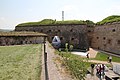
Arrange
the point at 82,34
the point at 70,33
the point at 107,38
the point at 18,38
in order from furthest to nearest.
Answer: the point at 70,33
the point at 82,34
the point at 107,38
the point at 18,38

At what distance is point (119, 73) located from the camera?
1228 cm

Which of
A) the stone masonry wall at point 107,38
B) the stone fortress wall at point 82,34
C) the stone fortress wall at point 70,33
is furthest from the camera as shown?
the stone fortress wall at point 70,33

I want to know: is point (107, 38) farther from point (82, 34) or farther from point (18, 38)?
point (18, 38)

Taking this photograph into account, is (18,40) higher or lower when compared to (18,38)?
lower

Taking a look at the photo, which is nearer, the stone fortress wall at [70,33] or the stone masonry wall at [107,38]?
the stone masonry wall at [107,38]

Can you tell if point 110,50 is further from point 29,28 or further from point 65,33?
point 29,28

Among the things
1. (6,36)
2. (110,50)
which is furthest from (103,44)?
(6,36)

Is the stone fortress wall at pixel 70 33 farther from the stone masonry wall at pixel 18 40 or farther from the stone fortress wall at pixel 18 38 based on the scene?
the stone masonry wall at pixel 18 40

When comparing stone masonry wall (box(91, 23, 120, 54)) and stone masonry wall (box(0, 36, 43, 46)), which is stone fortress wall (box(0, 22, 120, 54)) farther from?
stone masonry wall (box(0, 36, 43, 46))

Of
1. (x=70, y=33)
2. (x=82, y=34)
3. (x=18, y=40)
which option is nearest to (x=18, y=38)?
(x=18, y=40)

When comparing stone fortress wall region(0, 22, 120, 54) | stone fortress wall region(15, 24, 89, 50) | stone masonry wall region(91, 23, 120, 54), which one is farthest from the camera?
stone fortress wall region(15, 24, 89, 50)

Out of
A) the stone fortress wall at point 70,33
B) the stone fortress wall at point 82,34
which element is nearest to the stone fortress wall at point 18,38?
the stone fortress wall at point 82,34

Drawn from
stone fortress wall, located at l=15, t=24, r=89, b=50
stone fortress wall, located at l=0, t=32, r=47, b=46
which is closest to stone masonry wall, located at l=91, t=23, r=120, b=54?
stone fortress wall, located at l=15, t=24, r=89, b=50

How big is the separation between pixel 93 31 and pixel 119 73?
18236 millimetres
